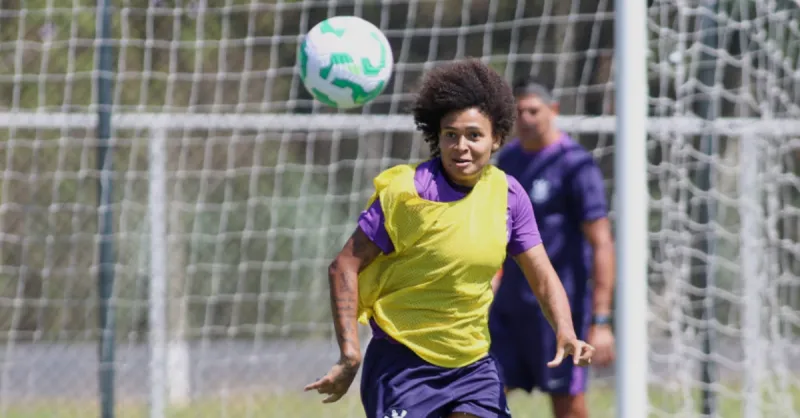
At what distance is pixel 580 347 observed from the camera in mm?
3723

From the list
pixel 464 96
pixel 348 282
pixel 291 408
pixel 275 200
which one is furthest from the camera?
pixel 275 200

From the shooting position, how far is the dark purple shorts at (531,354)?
5.44m

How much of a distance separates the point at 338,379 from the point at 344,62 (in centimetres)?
128

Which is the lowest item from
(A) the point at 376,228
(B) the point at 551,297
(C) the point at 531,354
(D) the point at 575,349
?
(C) the point at 531,354

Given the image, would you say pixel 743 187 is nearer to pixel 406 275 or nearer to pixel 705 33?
pixel 705 33

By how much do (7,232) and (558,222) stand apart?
6182 mm

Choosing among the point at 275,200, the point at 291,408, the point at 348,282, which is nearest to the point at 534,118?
the point at 348,282

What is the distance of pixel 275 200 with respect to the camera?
868 centimetres

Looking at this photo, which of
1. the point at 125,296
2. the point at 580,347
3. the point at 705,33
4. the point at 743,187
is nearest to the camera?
the point at 580,347

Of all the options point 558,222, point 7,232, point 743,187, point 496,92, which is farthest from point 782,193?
point 7,232

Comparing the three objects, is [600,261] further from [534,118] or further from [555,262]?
[534,118]

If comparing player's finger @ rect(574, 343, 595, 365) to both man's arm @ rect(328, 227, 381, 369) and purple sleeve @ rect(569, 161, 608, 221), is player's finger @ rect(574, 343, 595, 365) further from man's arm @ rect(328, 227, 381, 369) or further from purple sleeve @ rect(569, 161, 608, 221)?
purple sleeve @ rect(569, 161, 608, 221)

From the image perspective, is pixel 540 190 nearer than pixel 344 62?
No

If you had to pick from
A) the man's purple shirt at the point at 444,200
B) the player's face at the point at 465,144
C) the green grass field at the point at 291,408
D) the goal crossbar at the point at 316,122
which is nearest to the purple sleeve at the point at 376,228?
the man's purple shirt at the point at 444,200
